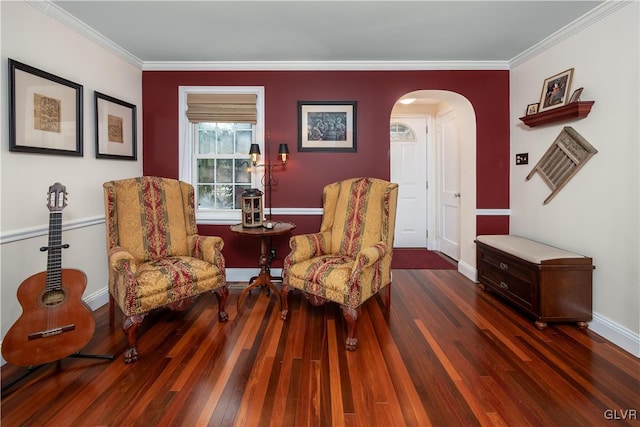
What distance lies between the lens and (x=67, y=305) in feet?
6.40

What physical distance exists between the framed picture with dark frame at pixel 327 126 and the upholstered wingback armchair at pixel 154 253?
1.39 metres

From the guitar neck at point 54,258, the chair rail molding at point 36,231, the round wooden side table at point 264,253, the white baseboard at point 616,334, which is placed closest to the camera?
the guitar neck at point 54,258

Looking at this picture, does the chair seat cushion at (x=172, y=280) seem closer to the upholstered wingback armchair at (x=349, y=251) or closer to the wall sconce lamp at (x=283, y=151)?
the upholstered wingback armchair at (x=349, y=251)

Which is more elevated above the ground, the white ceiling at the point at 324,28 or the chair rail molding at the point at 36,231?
the white ceiling at the point at 324,28

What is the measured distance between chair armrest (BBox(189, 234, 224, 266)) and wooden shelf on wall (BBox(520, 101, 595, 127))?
2.99 metres

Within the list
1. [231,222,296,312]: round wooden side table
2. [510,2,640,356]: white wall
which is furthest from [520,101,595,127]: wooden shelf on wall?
[231,222,296,312]: round wooden side table

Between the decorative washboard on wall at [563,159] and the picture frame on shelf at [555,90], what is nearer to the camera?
the decorative washboard on wall at [563,159]

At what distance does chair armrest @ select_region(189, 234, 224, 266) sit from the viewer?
8.57 ft

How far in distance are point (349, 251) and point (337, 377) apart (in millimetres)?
1184

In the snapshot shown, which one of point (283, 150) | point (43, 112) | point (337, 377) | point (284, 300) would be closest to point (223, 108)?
point (283, 150)

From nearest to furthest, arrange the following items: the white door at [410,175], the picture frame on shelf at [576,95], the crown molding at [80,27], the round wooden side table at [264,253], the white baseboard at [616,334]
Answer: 1. the white baseboard at [616,334]
2. the crown molding at [80,27]
3. the picture frame on shelf at [576,95]
4. the round wooden side table at [264,253]
5. the white door at [410,175]

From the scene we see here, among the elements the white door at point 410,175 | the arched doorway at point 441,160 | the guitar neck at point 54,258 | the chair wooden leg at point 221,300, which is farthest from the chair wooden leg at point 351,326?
the white door at point 410,175

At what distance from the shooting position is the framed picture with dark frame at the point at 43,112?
2080 millimetres

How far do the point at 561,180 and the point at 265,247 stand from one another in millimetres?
2690
